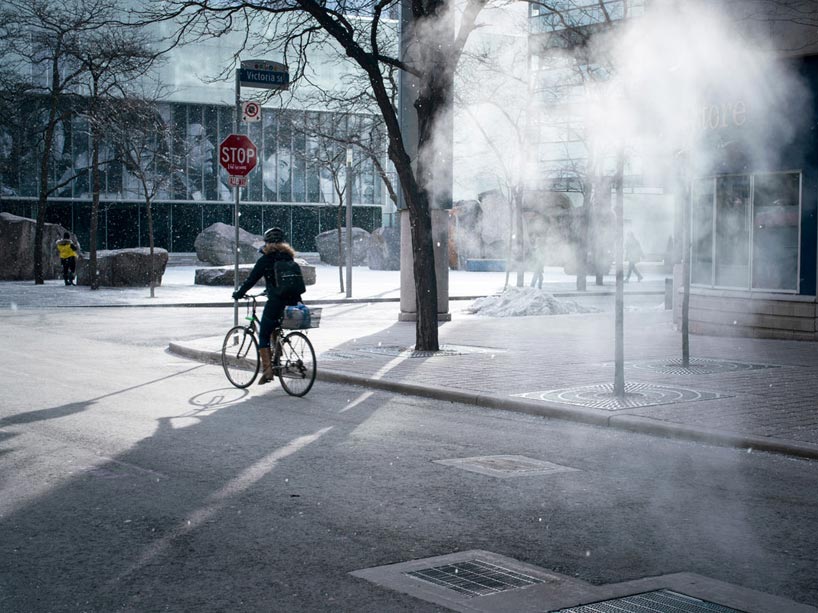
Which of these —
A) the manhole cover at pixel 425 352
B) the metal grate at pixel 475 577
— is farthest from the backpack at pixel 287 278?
the metal grate at pixel 475 577

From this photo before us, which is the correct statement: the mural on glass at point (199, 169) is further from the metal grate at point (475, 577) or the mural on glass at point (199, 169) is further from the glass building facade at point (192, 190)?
the metal grate at point (475, 577)

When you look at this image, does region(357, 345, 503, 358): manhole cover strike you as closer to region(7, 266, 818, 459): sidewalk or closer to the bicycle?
region(7, 266, 818, 459): sidewalk

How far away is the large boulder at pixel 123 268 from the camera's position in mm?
30406

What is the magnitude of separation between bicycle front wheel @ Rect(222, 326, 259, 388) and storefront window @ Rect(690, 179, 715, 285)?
8.33m

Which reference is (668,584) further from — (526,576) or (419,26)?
(419,26)

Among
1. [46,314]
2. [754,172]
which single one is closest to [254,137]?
[46,314]

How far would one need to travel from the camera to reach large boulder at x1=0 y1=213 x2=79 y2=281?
3425cm

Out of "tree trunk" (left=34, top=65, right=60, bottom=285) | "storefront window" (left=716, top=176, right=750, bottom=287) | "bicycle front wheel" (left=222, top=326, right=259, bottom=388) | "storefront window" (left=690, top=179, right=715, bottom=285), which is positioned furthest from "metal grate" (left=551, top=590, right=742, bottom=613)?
"tree trunk" (left=34, top=65, right=60, bottom=285)

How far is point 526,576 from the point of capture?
478cm

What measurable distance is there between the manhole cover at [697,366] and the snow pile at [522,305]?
26.0ft

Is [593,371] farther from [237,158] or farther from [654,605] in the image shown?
[654,605]

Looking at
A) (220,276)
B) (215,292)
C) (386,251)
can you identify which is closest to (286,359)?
(215,292)

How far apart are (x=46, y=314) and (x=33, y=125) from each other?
19157 millimetres

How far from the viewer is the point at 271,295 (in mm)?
10898
